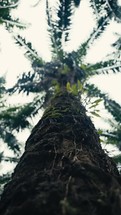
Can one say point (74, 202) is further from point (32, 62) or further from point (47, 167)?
point (32, 62)

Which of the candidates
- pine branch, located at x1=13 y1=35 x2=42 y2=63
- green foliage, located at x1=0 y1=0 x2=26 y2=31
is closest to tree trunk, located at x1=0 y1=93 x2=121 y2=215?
green foliage, located at x1=0 y1=0 x2=26 y2=31

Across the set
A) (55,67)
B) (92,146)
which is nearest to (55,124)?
(92,146)

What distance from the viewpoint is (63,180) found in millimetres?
1772

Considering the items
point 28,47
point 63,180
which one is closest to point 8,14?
point 28,47

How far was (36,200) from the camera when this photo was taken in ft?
4.85

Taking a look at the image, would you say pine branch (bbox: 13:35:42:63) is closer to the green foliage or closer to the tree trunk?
the green foliage

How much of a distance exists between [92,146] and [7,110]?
16.9ft

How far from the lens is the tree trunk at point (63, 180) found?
57.5 inches

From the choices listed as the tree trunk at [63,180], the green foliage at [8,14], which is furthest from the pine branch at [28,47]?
the tree trunk at [63,180]

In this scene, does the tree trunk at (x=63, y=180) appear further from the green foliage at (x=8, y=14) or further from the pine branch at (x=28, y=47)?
the pine branch at (x=28, y=47)

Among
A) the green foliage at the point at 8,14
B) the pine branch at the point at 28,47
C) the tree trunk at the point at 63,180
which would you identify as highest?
the pine branch at the point at 28,47

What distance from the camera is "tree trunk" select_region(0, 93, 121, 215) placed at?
1.46m

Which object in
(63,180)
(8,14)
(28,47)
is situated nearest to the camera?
(63,180)

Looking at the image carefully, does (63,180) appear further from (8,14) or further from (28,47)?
(28,47)
